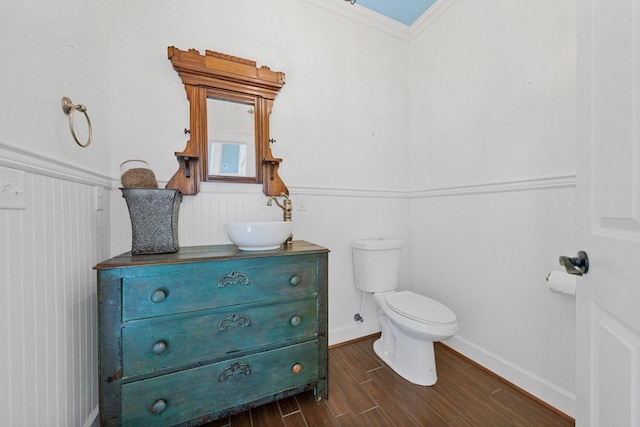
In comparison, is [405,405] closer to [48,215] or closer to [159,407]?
[159,407]

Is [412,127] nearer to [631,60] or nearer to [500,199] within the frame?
[500,199]

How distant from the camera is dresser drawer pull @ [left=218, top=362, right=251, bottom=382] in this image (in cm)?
116

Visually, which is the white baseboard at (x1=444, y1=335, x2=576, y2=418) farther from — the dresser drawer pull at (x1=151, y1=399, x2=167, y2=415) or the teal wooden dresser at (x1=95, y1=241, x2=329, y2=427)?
the dresser drawer pull at (x1=151, y1=399, x2=167, y2=415)

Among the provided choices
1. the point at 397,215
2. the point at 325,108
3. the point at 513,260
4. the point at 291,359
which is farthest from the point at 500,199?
the point at 291,359

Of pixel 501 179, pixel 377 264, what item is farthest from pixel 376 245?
pixel 501 179

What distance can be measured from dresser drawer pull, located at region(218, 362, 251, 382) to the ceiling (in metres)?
2.53

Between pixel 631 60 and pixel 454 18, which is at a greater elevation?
pixel 454 18

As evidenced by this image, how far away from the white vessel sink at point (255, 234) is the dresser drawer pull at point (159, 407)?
714mm

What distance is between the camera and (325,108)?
6.24 feet

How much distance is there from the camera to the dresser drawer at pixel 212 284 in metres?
1.03

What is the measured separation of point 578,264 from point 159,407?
61.6 inches

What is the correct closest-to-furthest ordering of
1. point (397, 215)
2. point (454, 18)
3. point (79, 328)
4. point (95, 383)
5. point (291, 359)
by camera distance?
point (79, 328), point (95, 383), point (291, 359), point (454, 18), point (397, 215)

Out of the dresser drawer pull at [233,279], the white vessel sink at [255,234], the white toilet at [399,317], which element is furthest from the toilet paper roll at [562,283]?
the dresser drawer pull at [233,279]

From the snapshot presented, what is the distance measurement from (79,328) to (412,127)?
251cm
